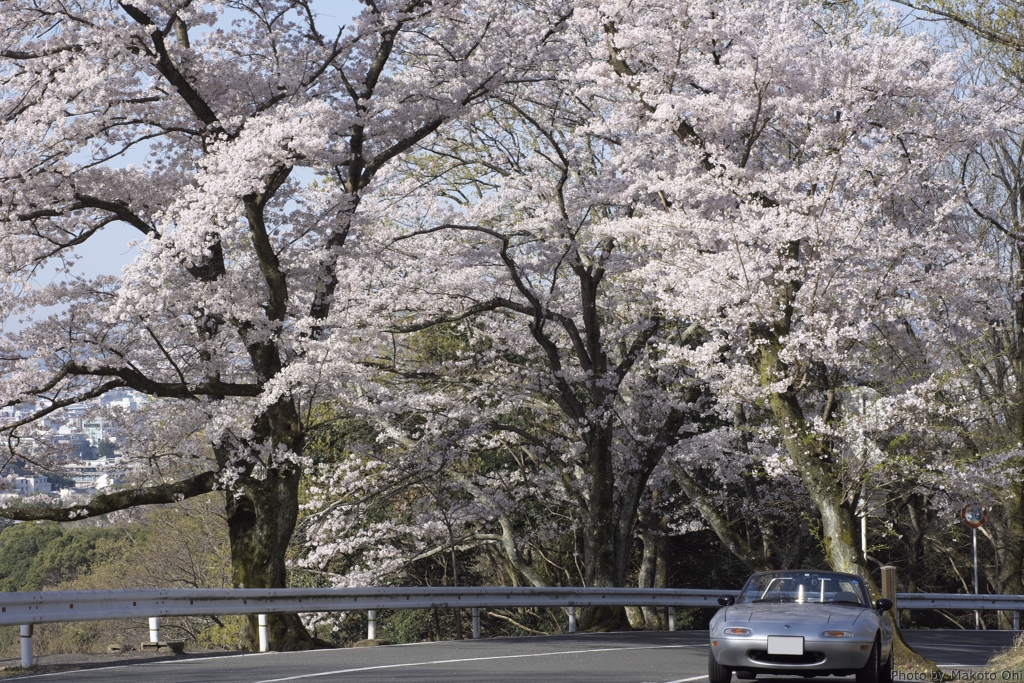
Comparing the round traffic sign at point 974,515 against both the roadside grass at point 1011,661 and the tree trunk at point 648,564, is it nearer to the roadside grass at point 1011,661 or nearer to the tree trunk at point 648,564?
the tree trunk at point 648,564

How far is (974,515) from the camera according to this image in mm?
24734

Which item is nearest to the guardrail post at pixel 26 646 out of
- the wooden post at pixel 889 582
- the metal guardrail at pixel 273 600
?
the metal guardrail at pixel 273 600

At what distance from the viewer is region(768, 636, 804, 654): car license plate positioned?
9.38 m

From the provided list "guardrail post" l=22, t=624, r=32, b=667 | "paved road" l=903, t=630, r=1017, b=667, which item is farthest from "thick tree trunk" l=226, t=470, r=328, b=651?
"paved road" l=903, t=630, r=1017, b=667

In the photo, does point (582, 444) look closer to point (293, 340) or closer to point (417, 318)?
point (417, 318)

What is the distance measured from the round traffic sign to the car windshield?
15468 mm

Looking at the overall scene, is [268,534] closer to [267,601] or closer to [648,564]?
[267,601]

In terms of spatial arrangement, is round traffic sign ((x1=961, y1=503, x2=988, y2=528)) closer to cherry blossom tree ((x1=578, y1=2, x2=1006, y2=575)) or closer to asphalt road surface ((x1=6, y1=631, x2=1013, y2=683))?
cherry blossom tree ((x1=578, y1=2, x2=1006, y2=575))

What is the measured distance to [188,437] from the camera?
19625mm

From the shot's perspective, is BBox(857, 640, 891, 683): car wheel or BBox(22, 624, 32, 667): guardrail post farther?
BBox(22, 624, 32, 667): guardrail post

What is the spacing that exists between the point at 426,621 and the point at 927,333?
17.7 m

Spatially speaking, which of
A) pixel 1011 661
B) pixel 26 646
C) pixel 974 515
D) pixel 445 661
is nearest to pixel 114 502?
pixel 26 646

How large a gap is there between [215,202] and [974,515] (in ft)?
59.3

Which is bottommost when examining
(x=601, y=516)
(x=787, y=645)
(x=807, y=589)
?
(x=787, y=645)
